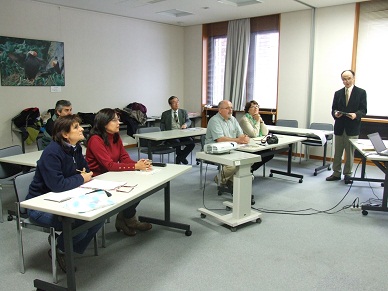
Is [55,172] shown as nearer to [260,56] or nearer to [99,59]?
[99,59]

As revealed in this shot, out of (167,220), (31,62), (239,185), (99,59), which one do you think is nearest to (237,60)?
(99,59)

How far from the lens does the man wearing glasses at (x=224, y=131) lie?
438cm

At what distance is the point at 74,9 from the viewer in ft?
21.3

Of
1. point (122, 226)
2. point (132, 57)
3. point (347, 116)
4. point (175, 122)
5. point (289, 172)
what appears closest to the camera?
point (122, 226)

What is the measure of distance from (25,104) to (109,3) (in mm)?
2264

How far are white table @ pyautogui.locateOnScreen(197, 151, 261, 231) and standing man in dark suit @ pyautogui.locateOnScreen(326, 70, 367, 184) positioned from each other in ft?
7.33

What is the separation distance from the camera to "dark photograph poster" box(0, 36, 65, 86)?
5672 mm

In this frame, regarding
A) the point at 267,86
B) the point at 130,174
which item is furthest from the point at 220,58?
the point at 130,174

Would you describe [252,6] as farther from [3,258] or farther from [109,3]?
[3,258]

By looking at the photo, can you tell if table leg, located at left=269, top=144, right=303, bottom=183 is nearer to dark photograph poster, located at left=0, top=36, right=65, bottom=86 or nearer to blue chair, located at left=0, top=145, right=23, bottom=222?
blue chair, located at left=0, top=145, right=23, bottom=222

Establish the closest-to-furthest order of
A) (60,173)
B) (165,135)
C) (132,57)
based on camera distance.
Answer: (60,173) < (165,135) < (132,57)

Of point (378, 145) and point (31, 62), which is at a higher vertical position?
point (31, 62)

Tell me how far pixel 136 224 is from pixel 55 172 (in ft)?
3.86

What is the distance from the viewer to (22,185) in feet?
8.64
